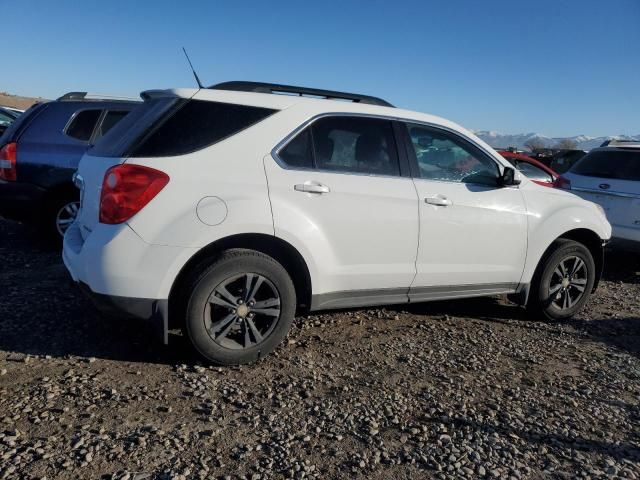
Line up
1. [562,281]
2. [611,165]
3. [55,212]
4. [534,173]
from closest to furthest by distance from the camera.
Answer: [562,281] → [55,212] → [611,165] → [534,173]

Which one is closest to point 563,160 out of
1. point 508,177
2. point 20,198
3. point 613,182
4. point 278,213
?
point 613,182

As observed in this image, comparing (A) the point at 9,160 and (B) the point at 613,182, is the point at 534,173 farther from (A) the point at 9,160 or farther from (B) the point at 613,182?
(A) the point at 9,160

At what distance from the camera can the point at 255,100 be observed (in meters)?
3.71

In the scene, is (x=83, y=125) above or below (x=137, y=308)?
above

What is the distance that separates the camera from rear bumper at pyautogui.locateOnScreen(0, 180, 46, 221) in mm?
6008

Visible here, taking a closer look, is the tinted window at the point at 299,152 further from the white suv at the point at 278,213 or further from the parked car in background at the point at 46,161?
the parked car in background at the point at 46,161

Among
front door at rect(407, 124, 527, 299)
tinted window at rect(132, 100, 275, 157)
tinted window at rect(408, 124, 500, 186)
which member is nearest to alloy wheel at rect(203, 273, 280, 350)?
tinted window at rect(132, 100, 275, 157)

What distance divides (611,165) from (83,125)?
6.77m

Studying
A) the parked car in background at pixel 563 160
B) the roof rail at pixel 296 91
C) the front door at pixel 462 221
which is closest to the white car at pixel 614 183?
the front door at pixel 462 221

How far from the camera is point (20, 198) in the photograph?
6035 mm

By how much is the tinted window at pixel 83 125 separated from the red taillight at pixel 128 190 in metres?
3.52

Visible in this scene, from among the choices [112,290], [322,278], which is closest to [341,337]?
[322,278]

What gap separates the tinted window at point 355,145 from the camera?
3844 mm

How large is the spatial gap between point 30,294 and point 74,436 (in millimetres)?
2435
